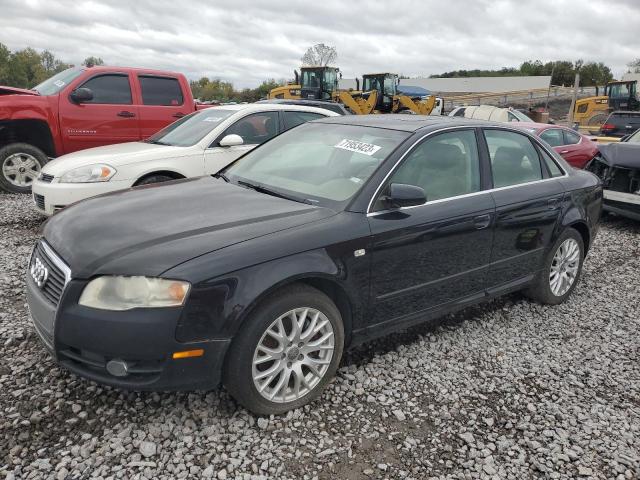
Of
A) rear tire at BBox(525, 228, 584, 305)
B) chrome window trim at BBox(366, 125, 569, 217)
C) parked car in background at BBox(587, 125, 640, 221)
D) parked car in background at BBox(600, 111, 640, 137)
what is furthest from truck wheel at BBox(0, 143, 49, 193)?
parked car in background at BBox(600, 111, 640, 137)

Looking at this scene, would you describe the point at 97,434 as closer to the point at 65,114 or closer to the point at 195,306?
the point at 195,306

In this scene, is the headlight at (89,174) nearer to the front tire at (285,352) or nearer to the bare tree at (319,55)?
the front tire at (285,352)

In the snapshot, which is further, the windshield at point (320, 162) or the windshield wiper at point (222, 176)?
the windshield wiper at point (222, 176)

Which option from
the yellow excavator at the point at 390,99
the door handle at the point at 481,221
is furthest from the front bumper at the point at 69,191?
the yellow excavator at the point at 390,99

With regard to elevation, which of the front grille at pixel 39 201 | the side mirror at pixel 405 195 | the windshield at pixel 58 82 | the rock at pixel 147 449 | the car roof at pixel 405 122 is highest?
the windshield at pixel 58 82

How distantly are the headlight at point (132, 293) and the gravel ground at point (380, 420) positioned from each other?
719 millimetres

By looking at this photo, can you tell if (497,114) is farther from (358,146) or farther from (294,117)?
(358,146)

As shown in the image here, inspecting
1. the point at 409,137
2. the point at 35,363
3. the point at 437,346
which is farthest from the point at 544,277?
the point at 35,363

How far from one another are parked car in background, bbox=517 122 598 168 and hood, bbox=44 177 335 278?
837 cm

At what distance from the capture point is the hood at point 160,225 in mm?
2439

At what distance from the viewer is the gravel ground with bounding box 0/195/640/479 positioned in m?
2.45

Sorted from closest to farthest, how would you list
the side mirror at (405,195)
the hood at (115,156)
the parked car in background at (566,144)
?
the side mirror at (405,195)
the hood at (115,156)
the parked car in background at (566,144)

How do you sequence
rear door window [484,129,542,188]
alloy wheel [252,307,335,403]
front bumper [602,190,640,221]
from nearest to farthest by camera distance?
1. alloy wheel [252,307,335,403]
2. rear door window [484,129,542,188]
3. front bumper [602,190,640,221]

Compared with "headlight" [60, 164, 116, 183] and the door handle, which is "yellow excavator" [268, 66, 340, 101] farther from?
the door handle
